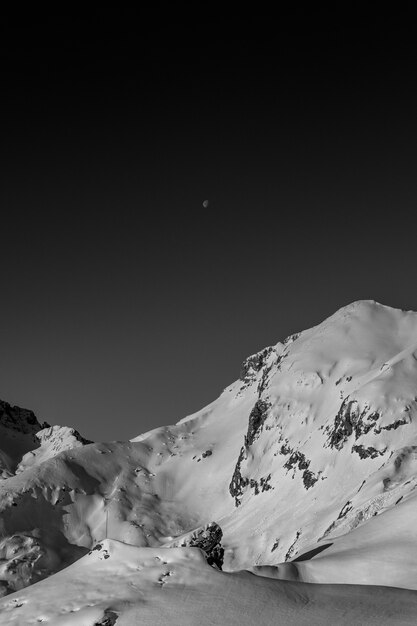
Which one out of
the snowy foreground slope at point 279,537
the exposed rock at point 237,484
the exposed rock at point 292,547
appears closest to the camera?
the snowy foreground slope at point 279,537

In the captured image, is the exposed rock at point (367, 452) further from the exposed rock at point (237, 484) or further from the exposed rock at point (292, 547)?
the exposed rock at point (237, 484)

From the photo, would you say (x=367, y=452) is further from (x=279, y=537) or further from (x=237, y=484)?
(x=237, y=484)

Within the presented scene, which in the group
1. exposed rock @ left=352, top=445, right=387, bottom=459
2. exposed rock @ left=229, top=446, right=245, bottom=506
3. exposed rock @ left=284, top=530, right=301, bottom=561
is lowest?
exposed rock @ left=284, top=530, right=301, bottom=561

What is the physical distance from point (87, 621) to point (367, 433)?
12782 centimetres

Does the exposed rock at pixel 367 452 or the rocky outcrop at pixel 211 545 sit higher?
the rocky outcrop at pixel 211 545

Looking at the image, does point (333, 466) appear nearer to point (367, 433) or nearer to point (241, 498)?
point (367, 433)

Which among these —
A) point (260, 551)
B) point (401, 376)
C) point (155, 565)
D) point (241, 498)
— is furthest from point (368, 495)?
point (241, 498)

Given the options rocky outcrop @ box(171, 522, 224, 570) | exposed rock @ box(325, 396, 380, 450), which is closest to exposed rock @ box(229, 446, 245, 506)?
exposed rock @ box(325, 396, 380, 450)

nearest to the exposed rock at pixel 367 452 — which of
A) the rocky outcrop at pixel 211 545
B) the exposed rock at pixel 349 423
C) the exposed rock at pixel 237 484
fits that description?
the exposed rock at pixel 349 423

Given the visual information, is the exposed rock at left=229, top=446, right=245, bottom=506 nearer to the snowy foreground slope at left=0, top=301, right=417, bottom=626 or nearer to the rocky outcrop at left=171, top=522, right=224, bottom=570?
the snowy foreground slope at left=0, top=301, right=417, bottom=626

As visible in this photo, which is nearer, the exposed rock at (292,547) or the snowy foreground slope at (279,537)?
the snowy foreground slope at (279,537)

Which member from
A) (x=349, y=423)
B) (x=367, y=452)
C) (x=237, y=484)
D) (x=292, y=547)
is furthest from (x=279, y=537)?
(x=237, y=484)

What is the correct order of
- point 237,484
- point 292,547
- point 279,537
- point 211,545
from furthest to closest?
point 237,484 < point 279,537 < point 292,547 < point 211,545

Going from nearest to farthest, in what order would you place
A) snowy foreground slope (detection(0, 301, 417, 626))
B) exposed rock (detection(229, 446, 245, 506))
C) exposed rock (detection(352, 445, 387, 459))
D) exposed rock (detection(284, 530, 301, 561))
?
1. snowy foreground slope (detection(0, 301, 417, 626))
2. exposed rock (detection(284, 530, 301, 561))
3. exposed rock (detection(352, 445, 387, 459))
4. exposed rock (detection(229, 446, 245, 506))
